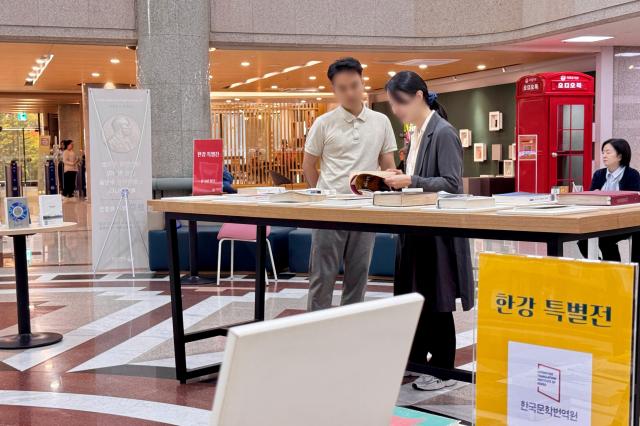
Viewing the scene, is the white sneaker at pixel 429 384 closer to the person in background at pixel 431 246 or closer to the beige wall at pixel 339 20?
the person in background at pixel 431 246

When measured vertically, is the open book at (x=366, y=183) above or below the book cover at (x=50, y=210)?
above

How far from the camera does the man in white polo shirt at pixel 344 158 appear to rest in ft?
15.3

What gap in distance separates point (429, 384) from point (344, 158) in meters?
1.37

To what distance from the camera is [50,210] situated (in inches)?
222

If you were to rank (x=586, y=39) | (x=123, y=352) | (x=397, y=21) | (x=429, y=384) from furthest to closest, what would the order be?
(x=586, y=39)
(x=397, y=21)
(x=123, y=352)
(x=429, y=384)

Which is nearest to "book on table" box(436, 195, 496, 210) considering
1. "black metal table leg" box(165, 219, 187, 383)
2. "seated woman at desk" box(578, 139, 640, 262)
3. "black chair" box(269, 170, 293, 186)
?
"black metal table leg" box(165, 219, 187, 383)

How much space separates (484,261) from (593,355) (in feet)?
1.32

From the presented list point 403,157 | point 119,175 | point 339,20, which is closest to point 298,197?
point 403,157

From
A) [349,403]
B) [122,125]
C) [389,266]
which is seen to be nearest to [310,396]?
[349,403]

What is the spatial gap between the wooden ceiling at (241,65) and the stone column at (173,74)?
2391 mm

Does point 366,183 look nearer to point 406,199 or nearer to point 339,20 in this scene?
point 406,199

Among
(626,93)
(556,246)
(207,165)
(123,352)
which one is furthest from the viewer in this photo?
(626,93)


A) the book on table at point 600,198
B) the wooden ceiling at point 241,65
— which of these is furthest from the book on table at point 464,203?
the wooden ceiling at point 241,65

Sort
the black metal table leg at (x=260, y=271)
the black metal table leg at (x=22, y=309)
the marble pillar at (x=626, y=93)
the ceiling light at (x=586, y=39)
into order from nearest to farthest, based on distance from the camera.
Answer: the black metal table leg at (x=260, y=271)
the black metal table leg at (x=22, y=309)
the ceiling light at (x=586, y=39)
the marble pillar at (x=626, y=93)
